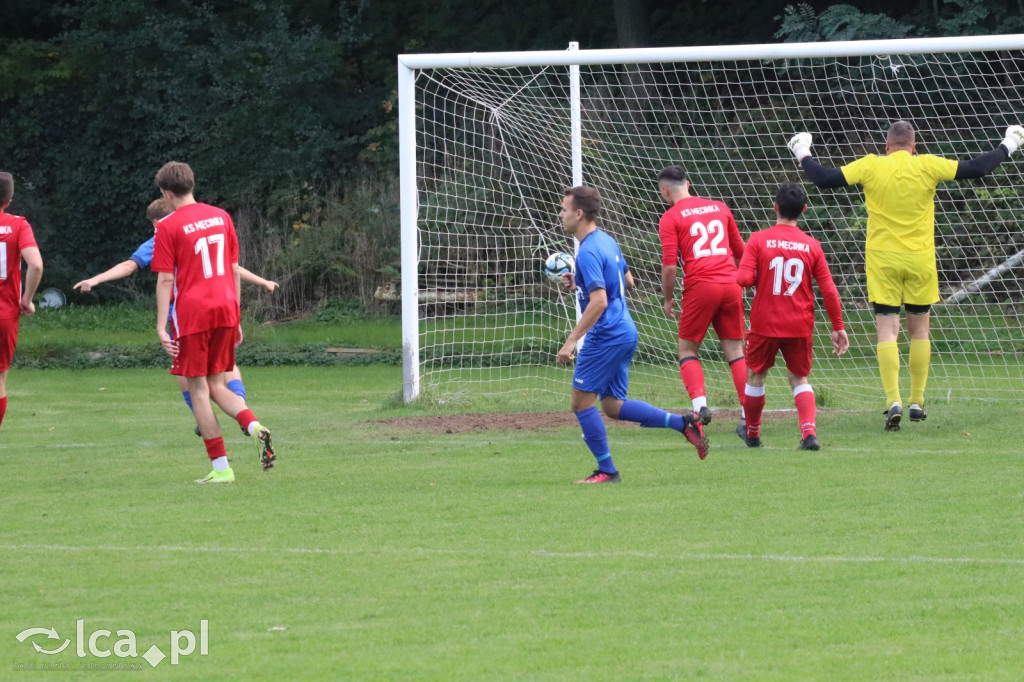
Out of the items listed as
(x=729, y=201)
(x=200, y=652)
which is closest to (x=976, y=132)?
(x=729, y=201)

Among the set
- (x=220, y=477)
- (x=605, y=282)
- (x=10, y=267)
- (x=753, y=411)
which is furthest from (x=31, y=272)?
(x=753, y=411)

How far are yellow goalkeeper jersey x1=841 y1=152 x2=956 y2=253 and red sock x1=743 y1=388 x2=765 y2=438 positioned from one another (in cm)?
175

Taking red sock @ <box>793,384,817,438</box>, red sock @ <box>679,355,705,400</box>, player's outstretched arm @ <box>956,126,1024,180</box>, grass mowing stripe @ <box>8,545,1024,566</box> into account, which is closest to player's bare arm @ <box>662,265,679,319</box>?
red sock @ <box>679,355,705,400</box>

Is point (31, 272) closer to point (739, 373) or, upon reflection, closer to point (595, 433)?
point (595, 433)

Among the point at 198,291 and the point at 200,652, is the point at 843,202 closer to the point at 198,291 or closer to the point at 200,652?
the point at 198,291

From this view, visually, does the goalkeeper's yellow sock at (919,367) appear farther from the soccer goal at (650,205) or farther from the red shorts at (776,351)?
the soccer goal at (650,205)

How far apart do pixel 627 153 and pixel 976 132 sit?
4067 millimetres

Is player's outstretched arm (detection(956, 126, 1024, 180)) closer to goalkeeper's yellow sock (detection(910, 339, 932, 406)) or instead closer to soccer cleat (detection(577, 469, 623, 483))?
goalkeeper's yellow sock (detection(910, 339, 932, 406))

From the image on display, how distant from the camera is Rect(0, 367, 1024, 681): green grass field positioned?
15.2 feet

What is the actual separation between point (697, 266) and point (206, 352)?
11.5 ft

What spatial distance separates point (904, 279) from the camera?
1024cm

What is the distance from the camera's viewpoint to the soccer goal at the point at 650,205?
489 inches

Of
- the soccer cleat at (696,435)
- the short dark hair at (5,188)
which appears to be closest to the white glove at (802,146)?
the soccer cleat at (696,435)

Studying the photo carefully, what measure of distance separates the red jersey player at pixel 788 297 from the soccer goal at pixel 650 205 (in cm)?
267
